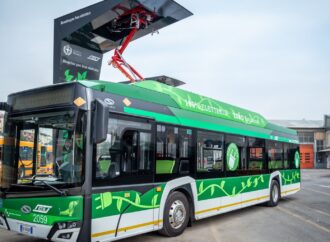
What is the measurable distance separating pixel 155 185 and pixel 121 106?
1.71 meters

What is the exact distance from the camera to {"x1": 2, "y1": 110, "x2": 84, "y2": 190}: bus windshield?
5.23m

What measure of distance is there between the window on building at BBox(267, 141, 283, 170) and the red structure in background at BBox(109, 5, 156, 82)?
500cm

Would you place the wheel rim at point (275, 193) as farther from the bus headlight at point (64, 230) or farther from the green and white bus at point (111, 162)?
the bus headlight at point (64, 230)

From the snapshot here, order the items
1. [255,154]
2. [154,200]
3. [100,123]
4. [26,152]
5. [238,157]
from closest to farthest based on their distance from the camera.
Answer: [100,123]
[26,152]
[154,200]
[238,157]
[255,154]

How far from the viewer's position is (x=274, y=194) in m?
12.2

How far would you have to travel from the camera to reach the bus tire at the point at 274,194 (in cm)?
1191

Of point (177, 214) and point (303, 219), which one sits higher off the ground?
point (177, 214)

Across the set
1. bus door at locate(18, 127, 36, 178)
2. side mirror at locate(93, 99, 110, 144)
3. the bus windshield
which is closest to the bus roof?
side mirror at locate(93, 99, 110, 144)

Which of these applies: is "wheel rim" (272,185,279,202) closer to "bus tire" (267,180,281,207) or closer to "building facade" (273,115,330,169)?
"bus tire" (267,180,281,207)

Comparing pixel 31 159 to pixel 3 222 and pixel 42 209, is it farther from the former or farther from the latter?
pixel 3 222

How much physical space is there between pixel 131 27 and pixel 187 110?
15.8 feet

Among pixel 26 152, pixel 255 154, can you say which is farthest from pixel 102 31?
pixel 26 152

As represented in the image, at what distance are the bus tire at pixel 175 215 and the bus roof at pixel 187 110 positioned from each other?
5.25ft

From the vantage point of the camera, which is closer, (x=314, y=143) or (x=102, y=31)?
(x=102, y=31)
